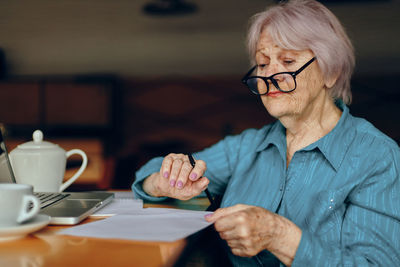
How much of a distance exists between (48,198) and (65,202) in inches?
2.3

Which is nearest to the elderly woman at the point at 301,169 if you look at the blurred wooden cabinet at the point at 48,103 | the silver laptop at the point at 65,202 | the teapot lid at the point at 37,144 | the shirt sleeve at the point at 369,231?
the shirt sleeve at the point at 369,231

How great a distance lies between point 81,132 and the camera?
14.0 ft

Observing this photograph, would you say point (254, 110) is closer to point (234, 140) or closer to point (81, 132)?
point (81, 132)

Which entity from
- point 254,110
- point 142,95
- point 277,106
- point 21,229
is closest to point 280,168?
point 277,106

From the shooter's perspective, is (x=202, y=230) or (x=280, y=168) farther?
(x=280, y=168)

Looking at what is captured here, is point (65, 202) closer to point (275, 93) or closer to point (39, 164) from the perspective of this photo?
point (39, 164)

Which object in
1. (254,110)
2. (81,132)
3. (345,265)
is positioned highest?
(345,265)

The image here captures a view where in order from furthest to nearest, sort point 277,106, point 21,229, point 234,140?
point 234,140 < point 277,106 < point 21,229

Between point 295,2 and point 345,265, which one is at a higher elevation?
point 295,2

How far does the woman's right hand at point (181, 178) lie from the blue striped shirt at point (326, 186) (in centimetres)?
13

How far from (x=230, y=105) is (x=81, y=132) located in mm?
1643

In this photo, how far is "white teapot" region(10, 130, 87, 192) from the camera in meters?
1.19

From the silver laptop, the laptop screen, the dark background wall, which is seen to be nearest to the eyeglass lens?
the silver laptop

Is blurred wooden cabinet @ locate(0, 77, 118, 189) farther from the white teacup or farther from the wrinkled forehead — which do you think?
the white teacup
